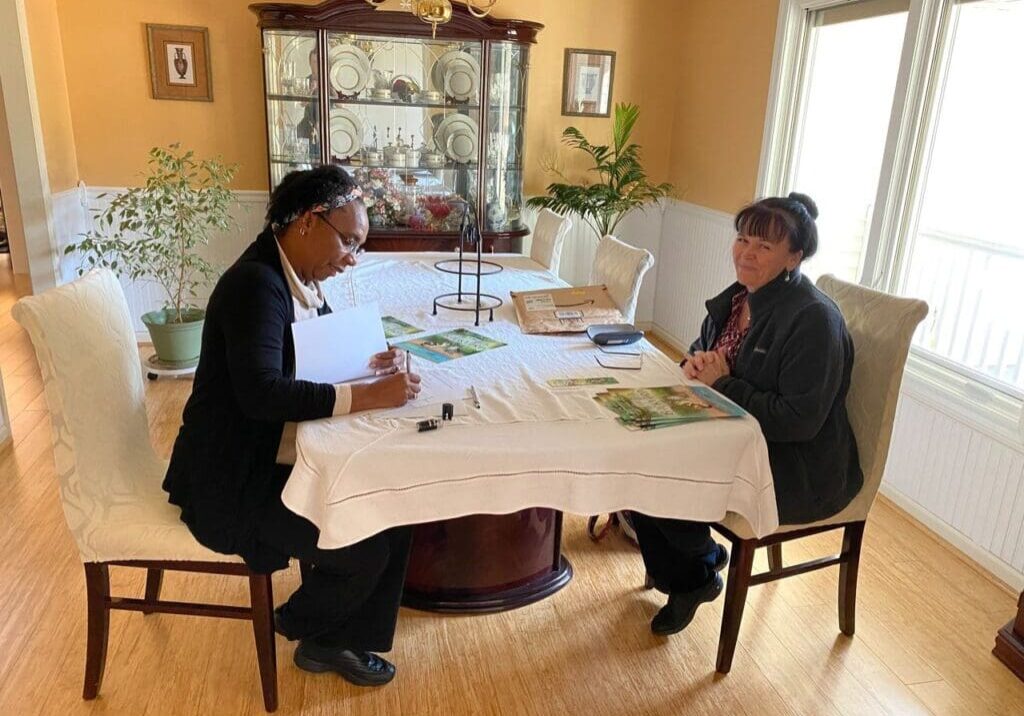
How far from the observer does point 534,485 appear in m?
1.44

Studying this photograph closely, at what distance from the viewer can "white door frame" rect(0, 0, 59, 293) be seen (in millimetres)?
3426

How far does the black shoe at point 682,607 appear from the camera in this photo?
77.8 inches

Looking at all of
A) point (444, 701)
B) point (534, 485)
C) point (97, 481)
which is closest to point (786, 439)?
point (534, 485)

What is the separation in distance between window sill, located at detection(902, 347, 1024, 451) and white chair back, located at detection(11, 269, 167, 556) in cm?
245

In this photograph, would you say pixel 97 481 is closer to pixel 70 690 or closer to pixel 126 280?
pixel 70 690

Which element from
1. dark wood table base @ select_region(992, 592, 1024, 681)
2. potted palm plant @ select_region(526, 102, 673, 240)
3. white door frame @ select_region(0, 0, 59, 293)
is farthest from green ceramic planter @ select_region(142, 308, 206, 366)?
dark wood table base @ select_region(992, 592, 1024, 681)

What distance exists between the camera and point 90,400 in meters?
1.55

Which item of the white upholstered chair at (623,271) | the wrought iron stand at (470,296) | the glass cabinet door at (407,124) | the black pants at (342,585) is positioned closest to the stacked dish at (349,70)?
the glass cabinet door at (407,124)

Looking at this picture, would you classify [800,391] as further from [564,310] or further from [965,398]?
[965,398]

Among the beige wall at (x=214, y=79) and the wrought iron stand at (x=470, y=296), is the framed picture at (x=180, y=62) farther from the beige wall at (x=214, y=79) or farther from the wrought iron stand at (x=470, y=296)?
the wrought iron stand at (x=470, y=296)

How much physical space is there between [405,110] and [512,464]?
3.16 m

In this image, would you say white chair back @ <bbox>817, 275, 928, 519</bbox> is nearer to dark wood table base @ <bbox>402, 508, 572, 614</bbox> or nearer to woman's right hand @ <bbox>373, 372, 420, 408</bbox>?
dark wood table base @ <bbox>402, 508, 572, 614</bbox>

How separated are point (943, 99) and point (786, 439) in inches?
70.5

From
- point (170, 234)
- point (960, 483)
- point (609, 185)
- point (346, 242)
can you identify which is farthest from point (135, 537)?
point (609, 185)
